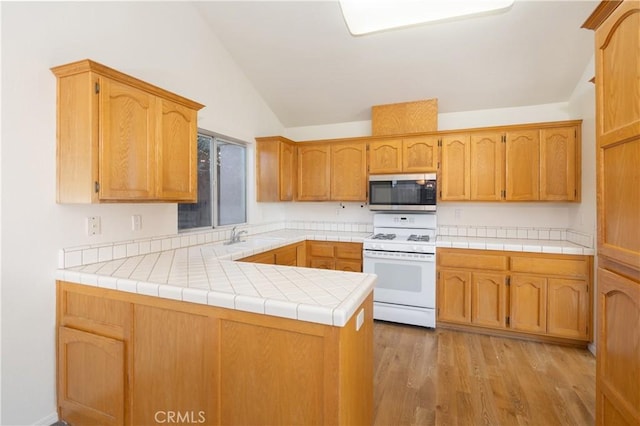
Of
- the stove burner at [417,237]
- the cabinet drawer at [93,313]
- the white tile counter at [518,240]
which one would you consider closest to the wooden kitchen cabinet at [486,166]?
the white tile counter at [518,240]

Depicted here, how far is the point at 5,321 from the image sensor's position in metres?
1.64

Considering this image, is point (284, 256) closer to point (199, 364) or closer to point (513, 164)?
point (199, 364)

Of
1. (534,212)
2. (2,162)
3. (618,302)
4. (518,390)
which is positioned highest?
(2,162)

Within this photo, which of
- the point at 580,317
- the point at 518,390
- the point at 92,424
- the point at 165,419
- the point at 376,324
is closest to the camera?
the point at 165,419

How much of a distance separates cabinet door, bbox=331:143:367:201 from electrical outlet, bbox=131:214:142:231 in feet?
7.44

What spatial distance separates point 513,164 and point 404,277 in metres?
1.62

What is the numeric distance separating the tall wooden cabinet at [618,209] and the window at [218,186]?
294cm

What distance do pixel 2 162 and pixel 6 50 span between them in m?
0.59

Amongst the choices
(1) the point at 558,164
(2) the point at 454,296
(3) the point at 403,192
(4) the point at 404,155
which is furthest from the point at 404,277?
(1) the point at 558,164

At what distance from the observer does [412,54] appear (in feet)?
10.2

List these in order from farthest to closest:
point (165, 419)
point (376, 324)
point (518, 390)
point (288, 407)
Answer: point (376, 324)
point (518, 390)
point (165, 419)
point (288, 407)

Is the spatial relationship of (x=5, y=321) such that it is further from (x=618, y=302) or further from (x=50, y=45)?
(x=618, y=302)

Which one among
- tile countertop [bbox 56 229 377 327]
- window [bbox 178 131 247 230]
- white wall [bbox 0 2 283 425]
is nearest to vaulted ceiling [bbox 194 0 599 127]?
window [bbox 178 131 247 230]

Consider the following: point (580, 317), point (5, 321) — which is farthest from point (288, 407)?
point (580, 317)
